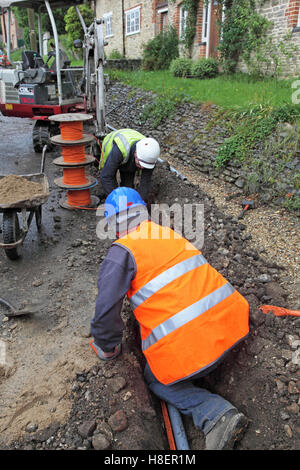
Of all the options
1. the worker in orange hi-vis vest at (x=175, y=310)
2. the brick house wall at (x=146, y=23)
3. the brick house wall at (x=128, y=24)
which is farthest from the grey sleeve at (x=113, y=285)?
the brick house wall at (x=128, y=24)

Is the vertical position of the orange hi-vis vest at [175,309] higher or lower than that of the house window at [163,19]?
lower

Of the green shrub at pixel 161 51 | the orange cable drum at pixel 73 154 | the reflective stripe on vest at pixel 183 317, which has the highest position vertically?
the green shrub at pixel 161 51

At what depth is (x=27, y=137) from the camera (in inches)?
439

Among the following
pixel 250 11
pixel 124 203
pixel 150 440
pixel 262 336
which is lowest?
pixel 150 440

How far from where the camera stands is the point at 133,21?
1992cm

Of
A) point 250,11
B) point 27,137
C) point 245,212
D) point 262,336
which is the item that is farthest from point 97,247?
point 250,11

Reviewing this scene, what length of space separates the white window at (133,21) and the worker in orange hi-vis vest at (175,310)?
20.3m

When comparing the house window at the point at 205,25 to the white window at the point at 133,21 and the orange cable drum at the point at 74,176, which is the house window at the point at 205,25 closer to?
the white window at the point at 133,21

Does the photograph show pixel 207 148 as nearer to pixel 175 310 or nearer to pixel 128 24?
pixel 175 310

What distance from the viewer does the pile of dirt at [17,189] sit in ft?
15.2

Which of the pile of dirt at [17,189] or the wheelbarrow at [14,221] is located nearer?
the wheelbarrow at [14,221]

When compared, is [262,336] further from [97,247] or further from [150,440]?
[97,247]

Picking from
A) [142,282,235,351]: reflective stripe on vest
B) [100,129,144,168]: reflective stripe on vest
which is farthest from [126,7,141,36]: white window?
[142,282,235,351]: reflective stripe on vest

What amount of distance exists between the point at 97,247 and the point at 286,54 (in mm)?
8128
